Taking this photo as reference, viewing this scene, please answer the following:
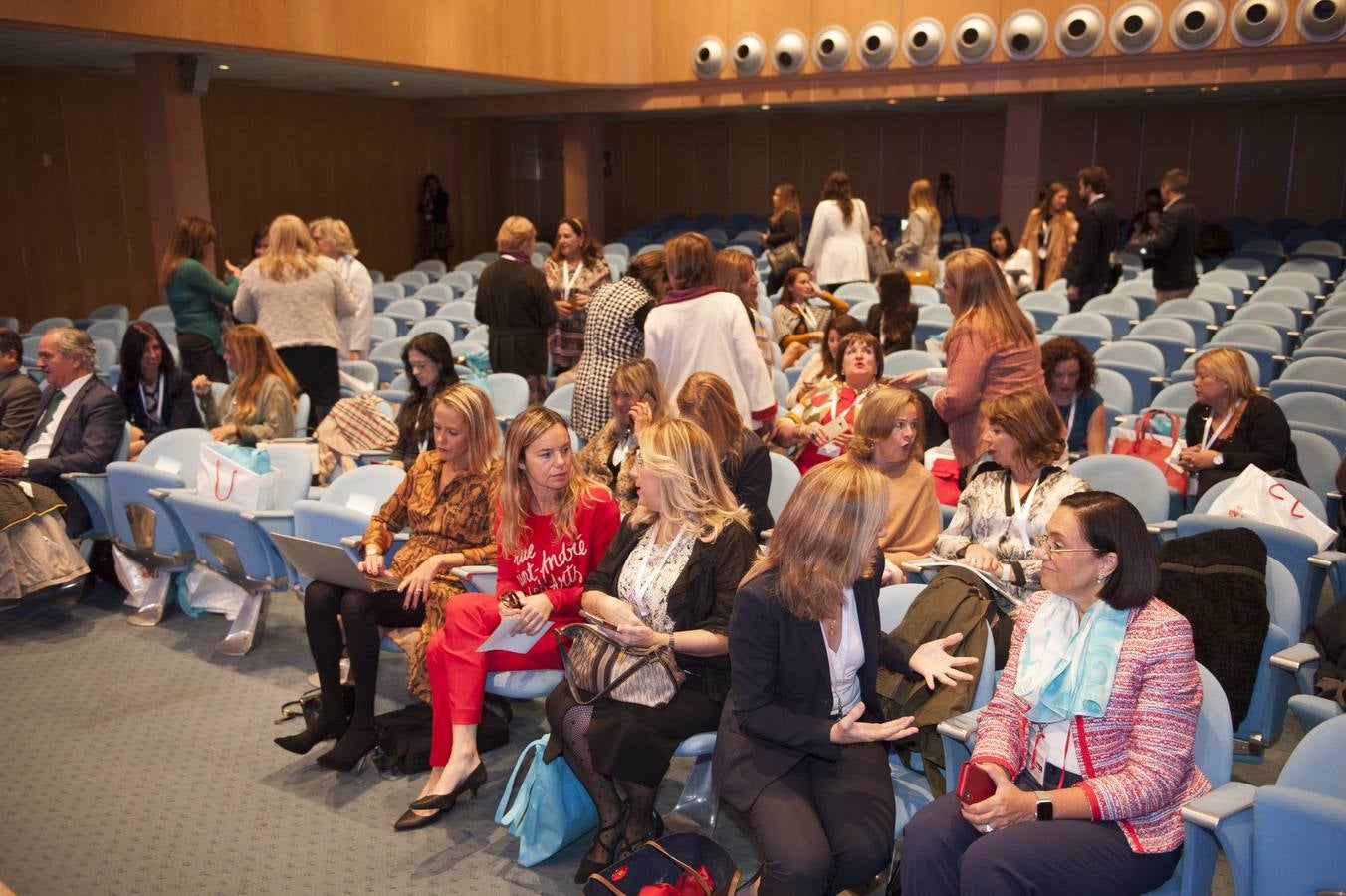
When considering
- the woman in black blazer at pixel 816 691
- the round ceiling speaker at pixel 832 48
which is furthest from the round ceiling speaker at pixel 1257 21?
the woman in black blazer at pixel 816 691

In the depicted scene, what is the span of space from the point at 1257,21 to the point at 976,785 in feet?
33.7

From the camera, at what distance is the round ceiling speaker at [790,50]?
487 inches

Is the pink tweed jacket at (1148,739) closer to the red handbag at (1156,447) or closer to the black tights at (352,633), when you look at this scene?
the black tights at (352,633)

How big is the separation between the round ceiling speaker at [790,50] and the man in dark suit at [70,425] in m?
9.00

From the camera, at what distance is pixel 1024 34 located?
36.8ft

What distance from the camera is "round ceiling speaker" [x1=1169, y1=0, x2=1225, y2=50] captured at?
10.4 metres

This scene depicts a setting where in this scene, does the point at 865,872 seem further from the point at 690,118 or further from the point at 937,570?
the point at 690,118

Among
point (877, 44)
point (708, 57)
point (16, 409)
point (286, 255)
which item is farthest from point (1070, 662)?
point (708, 57)

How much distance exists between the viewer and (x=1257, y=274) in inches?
425

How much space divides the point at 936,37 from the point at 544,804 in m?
10.5

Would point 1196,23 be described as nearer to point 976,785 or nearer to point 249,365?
point 249,365

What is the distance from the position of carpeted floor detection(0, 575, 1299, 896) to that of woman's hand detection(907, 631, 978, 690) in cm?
88

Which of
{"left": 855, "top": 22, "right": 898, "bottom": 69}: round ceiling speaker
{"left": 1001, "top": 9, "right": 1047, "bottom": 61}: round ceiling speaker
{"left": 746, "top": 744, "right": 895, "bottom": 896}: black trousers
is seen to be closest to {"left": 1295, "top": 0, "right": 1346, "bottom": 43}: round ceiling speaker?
{"left": 1001, "top": 9, "right": 1047, "bottom": 61}: round ceiling speaker

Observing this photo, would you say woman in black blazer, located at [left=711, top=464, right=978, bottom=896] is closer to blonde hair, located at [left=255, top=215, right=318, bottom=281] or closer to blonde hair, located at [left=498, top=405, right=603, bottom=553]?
blonde hair, located at [left=498, top=405, right=603, bottom=553]
